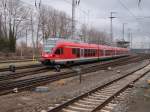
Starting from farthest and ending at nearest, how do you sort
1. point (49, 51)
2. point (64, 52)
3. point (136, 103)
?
point (64, 52) → point (49, 51) → point (136, 103)

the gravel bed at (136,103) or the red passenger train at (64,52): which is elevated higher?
the red passenger train at (64,52)

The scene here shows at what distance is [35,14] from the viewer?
77.0 m

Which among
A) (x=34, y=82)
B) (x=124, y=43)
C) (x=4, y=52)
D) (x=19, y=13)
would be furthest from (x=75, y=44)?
(x=124, y=43)

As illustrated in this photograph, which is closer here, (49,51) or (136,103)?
(136,103)

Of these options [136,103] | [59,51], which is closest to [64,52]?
[59,51]

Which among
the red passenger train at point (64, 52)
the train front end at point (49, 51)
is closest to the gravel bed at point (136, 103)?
the train front end at point (49, 51)

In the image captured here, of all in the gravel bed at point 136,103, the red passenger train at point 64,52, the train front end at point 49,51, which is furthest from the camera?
the red passenger train at point 64,52

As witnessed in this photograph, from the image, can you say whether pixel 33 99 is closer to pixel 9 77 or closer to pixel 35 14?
pixel 9 77

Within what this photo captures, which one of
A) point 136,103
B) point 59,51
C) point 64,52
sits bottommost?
point 136,103

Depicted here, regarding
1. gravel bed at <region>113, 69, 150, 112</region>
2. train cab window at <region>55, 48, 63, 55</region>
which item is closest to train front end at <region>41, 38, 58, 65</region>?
train cab window at <region>55, 48, 63, 55</region>

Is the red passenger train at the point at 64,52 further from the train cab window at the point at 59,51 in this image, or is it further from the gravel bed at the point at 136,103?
the gravel bed at the point at 136,103

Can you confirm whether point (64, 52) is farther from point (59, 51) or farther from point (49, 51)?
point (49, 51)

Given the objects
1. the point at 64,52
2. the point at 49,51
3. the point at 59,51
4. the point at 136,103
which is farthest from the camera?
the point at 64,52

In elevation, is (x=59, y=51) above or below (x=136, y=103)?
above
